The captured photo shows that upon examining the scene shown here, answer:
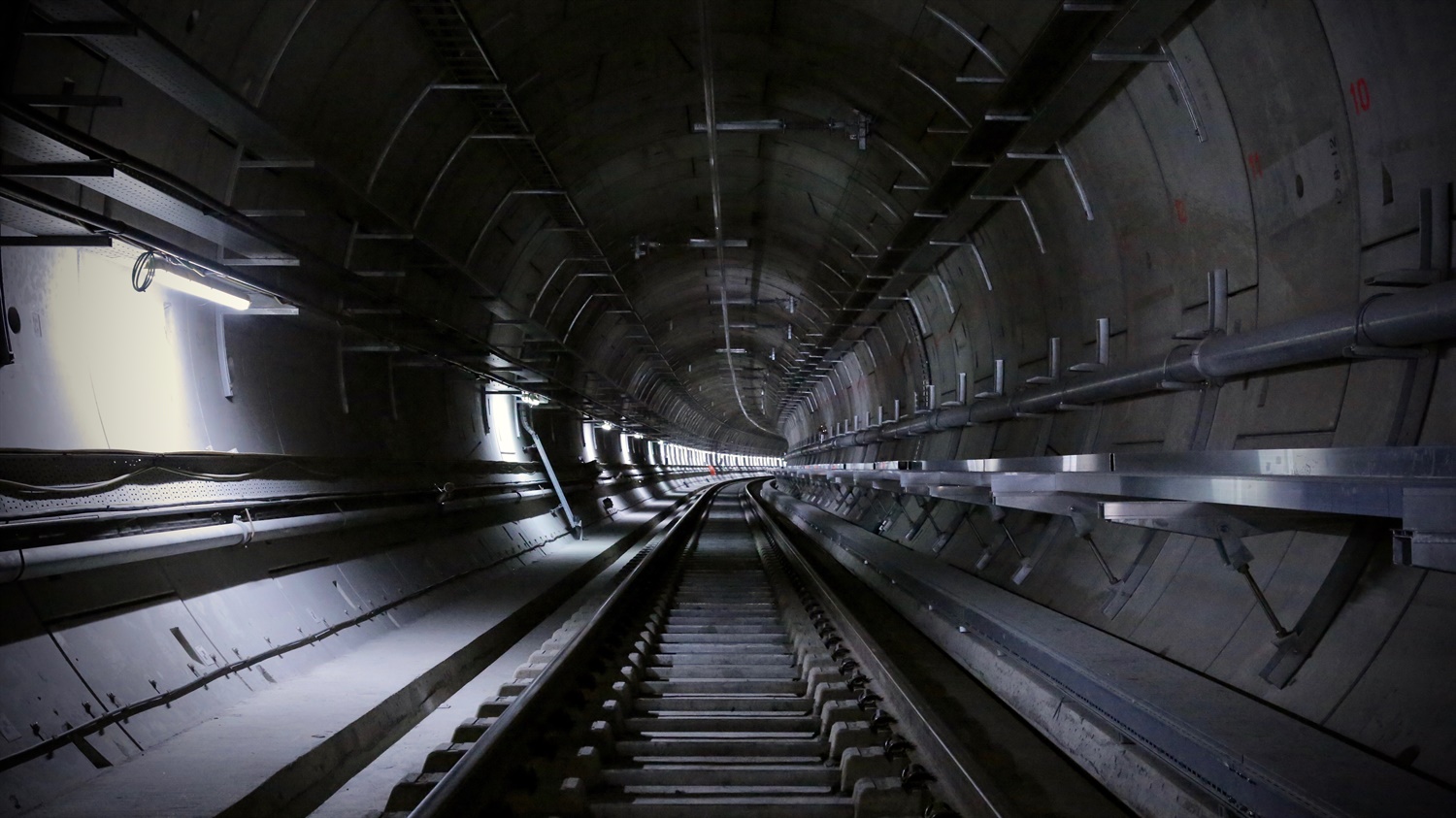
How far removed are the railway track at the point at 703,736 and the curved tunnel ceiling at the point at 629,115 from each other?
3965 millimetres

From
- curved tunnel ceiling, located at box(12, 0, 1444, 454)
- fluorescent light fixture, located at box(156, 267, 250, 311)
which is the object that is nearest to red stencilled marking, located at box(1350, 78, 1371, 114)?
curved tunnel ceiling, located at box(12, 0, 1444, 454)

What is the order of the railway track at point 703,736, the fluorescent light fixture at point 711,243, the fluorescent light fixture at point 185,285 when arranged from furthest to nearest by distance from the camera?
the fluorescent light fixture at point 711,243 → the fluorescent light fixture at point 185,285 → the railway track at point 703,736

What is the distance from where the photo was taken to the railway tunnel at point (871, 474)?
453cm

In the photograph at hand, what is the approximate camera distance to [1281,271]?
5.85 m

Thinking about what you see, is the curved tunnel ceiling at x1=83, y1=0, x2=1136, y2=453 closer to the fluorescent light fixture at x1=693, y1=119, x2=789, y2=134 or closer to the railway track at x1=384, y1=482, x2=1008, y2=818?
the fluorescent light fixture at x1=693, y1=119, x2=789, y2=134

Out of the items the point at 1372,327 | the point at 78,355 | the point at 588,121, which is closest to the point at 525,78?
the point at 588,121

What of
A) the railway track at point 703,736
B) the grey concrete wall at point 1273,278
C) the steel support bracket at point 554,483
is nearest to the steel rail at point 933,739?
the railway track at point 703,736

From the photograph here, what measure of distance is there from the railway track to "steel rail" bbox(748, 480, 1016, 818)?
15 millimetres

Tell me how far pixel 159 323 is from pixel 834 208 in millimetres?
9923

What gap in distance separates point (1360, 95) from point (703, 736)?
4.68 metres

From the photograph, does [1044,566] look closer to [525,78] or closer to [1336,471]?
[1336,471]

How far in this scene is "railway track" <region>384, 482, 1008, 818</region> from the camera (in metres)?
4.25

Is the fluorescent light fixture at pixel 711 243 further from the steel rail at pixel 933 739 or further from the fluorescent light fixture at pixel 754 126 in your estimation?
the steel rail at pixel 933 739

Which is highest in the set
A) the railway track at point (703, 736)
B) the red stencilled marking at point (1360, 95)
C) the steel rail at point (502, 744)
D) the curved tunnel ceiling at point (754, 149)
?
the curved tunnel ceiling at point (754, 149)
